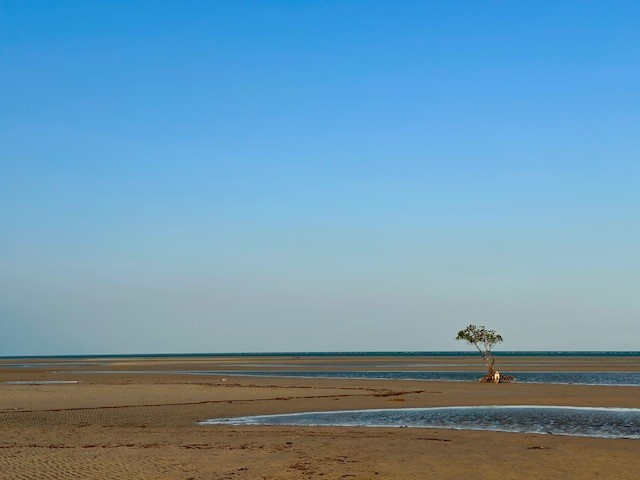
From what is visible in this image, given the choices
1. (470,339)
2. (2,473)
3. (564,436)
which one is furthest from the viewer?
(470,339)

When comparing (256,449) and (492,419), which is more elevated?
(256,449)

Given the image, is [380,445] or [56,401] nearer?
[380,445]

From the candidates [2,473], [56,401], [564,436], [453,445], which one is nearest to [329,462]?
[453,445]

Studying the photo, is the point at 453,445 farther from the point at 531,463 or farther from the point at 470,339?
the point at 470,339

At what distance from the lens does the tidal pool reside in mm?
27047

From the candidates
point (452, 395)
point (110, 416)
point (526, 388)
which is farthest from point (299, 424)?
point (526, 388)

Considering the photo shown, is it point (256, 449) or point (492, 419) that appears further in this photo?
point (492, 419)

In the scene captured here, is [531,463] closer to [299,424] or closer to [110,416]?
[299,424]

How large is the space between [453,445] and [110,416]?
56.3ft

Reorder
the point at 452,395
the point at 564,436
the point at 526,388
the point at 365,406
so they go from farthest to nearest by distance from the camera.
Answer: the point at 526,388, the point at 452,395, the point at 365,406, the point at 564,436

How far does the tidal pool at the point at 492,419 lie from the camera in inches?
1065

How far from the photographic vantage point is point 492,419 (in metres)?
30.6

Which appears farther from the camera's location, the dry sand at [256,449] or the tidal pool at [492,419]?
the tidal pool at [492,419]

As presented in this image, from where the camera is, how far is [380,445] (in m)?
22.4
